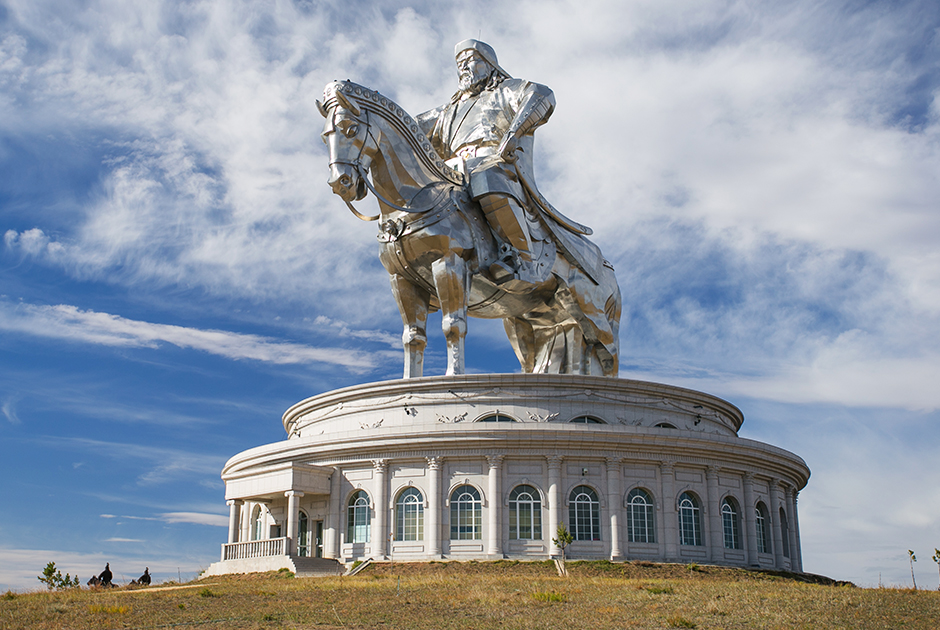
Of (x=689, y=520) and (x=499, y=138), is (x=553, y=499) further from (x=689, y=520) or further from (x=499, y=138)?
(x=499, y=138)

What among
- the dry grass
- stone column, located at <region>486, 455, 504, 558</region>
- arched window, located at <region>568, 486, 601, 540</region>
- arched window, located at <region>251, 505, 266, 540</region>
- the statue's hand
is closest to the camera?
the dry grass

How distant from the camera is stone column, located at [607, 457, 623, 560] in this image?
2591 centimetres

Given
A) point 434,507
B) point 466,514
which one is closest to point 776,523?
point 466,514

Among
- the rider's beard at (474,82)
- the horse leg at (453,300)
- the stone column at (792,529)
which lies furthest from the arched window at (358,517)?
the stone column at (792,529)

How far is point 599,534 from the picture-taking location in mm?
26203

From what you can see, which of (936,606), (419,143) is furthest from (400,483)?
(936,606)

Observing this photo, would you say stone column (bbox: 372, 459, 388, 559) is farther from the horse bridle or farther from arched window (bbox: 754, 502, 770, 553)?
arched window (bbox: 754, 502, 770, 553)

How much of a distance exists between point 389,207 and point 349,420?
24.1ft

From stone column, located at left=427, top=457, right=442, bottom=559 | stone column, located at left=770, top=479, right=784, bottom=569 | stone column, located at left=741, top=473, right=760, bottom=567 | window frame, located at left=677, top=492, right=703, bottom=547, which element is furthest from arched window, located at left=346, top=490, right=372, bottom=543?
stone column, located at left=770, top=479, right=784, bottom=569

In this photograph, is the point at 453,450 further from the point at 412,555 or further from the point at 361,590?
the point at 361,590

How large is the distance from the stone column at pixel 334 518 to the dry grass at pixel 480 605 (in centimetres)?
415

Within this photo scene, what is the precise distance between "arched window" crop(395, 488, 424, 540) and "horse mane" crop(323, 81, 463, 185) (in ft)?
31.7

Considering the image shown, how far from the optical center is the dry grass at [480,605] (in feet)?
48.2

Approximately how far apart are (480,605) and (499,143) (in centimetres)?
1758
